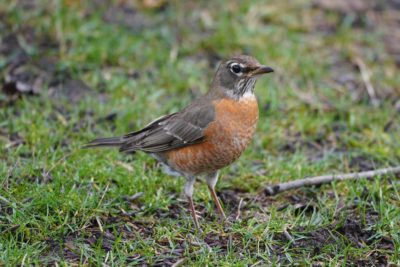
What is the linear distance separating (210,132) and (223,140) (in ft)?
0.46

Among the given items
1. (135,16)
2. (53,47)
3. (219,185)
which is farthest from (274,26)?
(219,185)

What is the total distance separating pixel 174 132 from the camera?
6.16 meters

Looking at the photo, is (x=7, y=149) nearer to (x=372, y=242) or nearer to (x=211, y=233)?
(x=211, y=233)

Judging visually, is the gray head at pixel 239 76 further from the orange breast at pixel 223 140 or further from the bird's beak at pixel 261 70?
the orange breast at pixel 223 140

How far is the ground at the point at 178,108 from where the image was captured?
5352 millimetres

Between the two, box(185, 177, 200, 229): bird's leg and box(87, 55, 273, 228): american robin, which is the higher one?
box(87, 55, 273, 228): american robin

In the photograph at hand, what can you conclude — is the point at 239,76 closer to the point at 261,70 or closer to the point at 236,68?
the point at 236,68

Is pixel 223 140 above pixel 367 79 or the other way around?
above

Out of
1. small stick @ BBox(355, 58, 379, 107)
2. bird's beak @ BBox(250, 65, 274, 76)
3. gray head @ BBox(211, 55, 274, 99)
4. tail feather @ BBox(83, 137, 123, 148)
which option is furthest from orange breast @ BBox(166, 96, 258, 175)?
small stick @ BBox(355, 58, 379, 107)

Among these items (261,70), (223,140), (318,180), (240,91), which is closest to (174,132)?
(223,140)

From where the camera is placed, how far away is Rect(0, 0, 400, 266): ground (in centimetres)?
535

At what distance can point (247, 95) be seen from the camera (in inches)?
240

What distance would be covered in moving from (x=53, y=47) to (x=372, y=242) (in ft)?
16.5

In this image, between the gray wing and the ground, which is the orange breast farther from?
the ground
